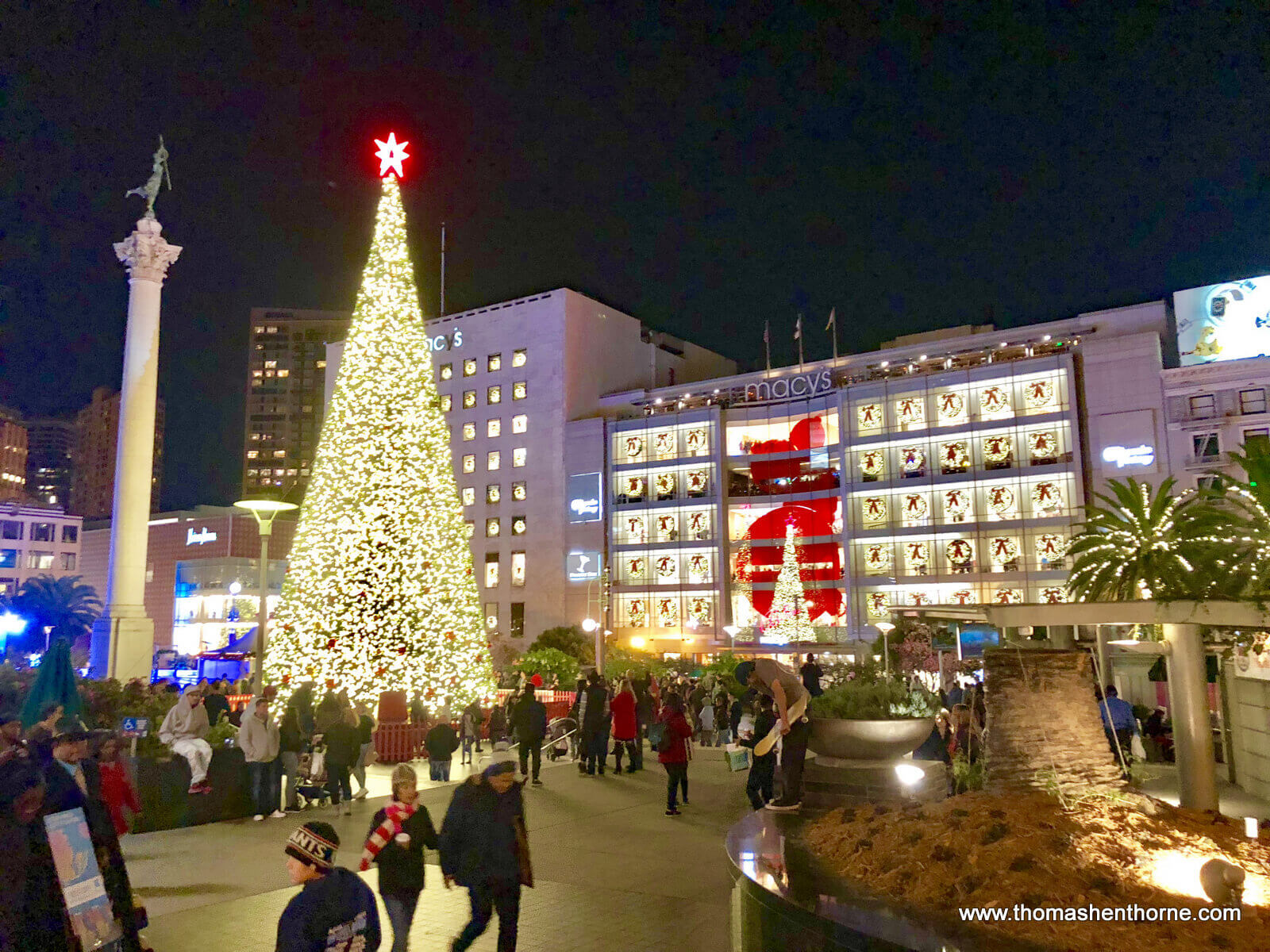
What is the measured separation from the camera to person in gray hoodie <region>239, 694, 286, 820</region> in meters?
14.1

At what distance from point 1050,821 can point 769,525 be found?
57322 millimetres

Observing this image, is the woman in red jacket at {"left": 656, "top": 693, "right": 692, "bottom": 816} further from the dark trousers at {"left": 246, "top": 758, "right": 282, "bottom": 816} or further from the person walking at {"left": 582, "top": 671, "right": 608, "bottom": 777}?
the dark trousers at {"left": 246, "top": 758, "right": 282, "bottom": 816}

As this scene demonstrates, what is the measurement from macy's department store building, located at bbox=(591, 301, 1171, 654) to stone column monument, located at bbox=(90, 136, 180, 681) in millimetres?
34908

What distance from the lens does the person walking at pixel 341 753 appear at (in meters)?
14.2

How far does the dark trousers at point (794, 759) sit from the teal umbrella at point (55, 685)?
438 inches

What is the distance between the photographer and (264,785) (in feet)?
46.7

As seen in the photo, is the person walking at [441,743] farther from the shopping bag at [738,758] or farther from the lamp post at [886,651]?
the lamp post at [886,651]

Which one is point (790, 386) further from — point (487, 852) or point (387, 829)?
point (387, 829)

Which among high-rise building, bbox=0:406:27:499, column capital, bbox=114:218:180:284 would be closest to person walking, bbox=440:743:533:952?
column capital, bbox=114:218:180:284

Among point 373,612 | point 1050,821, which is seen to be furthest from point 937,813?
point 373,612

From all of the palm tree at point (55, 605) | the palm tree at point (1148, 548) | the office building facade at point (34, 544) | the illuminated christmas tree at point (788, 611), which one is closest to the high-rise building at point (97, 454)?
the office building facade at point (34, 544)

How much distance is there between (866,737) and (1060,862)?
6.08 m

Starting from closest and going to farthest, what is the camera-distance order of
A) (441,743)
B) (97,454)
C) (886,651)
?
1. (886,651)
2. (441,743)
3. (97,454)

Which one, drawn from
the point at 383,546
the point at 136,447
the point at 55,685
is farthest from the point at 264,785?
the point at 136,447
